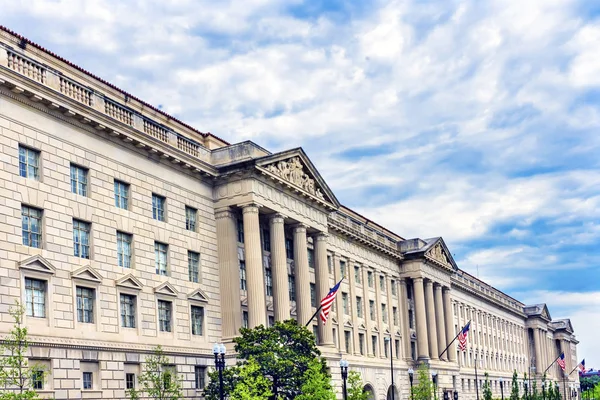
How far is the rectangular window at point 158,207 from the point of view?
4794 cm

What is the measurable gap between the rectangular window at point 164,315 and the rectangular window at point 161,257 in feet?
5.59

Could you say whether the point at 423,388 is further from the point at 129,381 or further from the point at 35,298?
the point at 35,298

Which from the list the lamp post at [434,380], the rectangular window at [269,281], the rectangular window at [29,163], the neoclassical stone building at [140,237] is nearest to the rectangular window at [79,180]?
the neoclassical stone building at [140,237]

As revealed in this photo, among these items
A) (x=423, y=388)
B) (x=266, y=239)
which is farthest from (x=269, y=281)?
(x=423, y=388)

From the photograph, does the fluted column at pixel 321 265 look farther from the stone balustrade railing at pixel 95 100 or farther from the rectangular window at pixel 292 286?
the stone balustrade railing at pixel 95 100

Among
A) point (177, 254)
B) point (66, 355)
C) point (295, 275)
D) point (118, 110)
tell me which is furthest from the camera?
point (295, 275)

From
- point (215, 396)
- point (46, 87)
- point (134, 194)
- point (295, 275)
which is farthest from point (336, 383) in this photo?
point (46, 87)

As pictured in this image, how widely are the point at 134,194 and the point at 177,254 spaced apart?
4851 mm

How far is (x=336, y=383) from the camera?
6184cm

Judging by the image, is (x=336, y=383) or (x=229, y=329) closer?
(x=229, y=329)

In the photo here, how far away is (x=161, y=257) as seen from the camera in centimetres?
4766

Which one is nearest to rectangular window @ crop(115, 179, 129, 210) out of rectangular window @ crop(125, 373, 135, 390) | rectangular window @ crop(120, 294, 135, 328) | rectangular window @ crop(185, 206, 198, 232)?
rectangular window @ crop(120, 294, 135, 328)

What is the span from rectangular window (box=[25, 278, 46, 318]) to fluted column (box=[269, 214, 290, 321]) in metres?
20.3

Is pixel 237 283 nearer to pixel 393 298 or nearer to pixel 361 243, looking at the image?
pixel 361 243
